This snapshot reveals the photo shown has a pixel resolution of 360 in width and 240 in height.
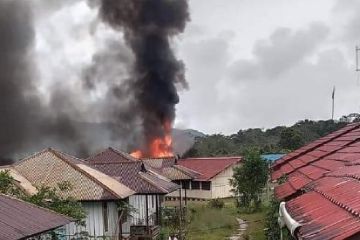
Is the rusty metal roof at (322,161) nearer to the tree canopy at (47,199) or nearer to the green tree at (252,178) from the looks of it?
the tree canopy at (47,199)

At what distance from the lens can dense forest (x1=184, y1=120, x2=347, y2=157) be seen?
62375mm

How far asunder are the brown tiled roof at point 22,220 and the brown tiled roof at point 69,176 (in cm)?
1001

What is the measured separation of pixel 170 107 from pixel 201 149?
12886mm

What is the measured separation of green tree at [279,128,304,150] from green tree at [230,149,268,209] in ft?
73.6

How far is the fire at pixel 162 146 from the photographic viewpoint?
6345cm

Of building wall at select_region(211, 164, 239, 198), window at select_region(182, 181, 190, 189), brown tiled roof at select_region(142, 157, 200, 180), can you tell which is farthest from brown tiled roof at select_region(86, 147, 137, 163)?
building wall at select_region(211, 164, 239, 198)

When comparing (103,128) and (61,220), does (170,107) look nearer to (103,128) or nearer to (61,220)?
(103,128)

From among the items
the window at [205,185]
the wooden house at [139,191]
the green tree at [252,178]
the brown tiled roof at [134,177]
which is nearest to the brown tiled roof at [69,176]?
the wooden house at [139,191]

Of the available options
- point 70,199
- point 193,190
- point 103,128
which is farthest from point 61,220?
point 103,128

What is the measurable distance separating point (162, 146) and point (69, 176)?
41.1 m

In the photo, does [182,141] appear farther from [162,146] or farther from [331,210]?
[331,210]

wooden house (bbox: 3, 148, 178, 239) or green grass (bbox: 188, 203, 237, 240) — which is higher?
wooden house (bbox: 3, 148, 178, 239)

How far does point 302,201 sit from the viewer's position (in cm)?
751

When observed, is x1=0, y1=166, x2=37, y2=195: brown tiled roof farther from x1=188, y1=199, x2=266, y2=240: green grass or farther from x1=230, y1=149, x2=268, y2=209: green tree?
x1=230, y1=149, x2=268, y2=209: green tree
